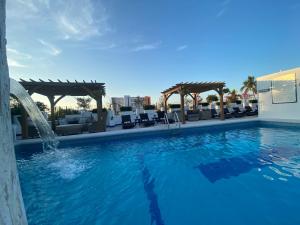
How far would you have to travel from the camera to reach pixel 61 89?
445 inches

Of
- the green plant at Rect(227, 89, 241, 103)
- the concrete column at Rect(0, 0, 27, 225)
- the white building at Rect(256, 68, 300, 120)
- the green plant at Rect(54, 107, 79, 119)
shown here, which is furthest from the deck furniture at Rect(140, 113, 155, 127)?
the green plant at Rect(227, 89, 241, 103)

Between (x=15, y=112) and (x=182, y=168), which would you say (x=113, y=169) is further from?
(x=15, y=112)

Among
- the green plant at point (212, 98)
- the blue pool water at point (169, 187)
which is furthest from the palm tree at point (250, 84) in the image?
the blue pool water at point (169, 187)

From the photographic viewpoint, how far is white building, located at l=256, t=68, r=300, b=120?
11977mm

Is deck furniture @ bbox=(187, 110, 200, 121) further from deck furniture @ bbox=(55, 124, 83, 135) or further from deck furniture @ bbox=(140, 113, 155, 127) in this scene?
deck furniture @ bbox=(55, 124, 83, 135)

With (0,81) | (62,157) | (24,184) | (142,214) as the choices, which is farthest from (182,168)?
(0,81)

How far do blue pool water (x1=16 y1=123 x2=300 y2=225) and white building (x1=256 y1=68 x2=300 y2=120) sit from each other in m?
6.73

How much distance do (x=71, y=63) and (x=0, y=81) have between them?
11.5 metres

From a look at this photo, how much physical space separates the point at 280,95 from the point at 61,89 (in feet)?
46.0

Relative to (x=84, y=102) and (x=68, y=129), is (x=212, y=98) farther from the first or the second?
(x=68, y=129)

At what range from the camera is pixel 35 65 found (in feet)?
32.0

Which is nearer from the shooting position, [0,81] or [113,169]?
[0,81]

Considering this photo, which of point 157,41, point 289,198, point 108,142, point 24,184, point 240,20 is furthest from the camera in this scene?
point 157,41

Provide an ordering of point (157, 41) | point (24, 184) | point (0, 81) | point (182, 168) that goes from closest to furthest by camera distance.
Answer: point (0, 81) → point (24, 184) → point (182, 168) → point (157, 41)
